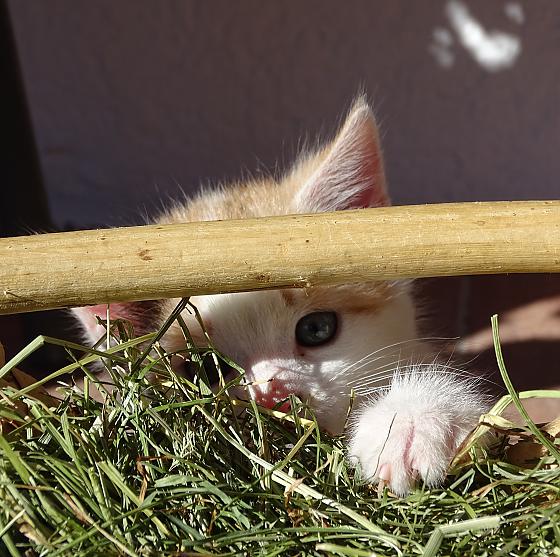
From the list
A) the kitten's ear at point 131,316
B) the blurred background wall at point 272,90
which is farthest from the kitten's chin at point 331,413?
the blurred background wall at point 272,90

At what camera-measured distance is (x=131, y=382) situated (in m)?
0.85

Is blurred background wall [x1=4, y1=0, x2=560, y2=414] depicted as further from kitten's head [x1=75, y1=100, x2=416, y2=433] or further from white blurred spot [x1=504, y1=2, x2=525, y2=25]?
kitten's head [x1=75, y1=100, x2=416, y2=433]

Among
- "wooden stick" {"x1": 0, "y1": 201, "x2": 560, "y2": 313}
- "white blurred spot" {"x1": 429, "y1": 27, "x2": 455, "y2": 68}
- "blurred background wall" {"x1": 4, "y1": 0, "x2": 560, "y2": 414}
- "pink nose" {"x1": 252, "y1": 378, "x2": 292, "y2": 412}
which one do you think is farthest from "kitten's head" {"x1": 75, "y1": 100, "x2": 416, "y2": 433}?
"white blurred spot" {"x1": 429, "y1": 27, "x2": 455, "y2": 68}

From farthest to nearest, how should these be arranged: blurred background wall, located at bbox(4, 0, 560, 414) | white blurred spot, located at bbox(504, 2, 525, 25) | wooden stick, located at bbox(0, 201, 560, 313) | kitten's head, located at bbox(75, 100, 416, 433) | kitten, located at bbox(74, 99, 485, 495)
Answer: blurred background wall, located at bbox(4, 0, 560, 414) → white blurred spot, located at bbox(504, 2, 525, 25) → kitten's head, located at bbox(75, 100, 416, 433) → kitten, located at bbox(74, 99, 485, 495) → wooden stick, located at bbox(0, 201, 560, 313)

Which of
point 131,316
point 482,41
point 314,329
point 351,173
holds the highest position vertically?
point 482,41

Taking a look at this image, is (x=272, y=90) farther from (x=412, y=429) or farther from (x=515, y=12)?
(x=412, y=429)

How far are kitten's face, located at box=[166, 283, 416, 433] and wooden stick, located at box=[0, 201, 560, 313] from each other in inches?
13.5

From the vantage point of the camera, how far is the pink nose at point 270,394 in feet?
3.32

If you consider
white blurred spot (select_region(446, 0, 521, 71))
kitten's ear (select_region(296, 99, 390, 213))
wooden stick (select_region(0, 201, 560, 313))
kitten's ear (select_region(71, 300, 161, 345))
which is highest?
white blurred spot (select_region(446, 0, 521, 71))

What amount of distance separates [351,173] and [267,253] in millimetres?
556

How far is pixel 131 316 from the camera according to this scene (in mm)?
1179

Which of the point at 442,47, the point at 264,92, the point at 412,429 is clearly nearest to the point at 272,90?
the point at 264,92

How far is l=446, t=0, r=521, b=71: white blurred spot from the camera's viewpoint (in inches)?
99.5

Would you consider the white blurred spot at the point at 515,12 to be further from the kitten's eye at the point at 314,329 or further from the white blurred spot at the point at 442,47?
the kitten's eye at the point at 314,329
